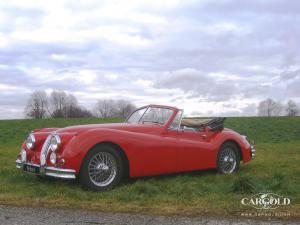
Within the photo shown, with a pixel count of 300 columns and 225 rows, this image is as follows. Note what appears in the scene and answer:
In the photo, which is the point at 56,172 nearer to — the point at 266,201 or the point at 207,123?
the point at 266,201

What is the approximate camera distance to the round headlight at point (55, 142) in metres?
7.82

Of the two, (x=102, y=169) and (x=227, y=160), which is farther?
(x=227, y=160)

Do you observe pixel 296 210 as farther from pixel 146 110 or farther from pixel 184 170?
pixel 146 110

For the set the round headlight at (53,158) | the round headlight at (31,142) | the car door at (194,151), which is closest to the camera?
the round headlight at (53,158)

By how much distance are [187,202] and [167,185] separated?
1.43 metres

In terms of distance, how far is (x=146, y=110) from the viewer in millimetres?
9961

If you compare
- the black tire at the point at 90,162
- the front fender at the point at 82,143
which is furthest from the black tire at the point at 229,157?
the front fender at the point at 82,143

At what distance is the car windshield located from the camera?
952 centimetres

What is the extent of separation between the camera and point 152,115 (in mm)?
9711

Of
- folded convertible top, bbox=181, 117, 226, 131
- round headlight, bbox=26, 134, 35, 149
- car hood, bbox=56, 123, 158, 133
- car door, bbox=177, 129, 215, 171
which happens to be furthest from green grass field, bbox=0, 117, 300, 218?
folded convertible top, bbox=181, 117, 226, 131

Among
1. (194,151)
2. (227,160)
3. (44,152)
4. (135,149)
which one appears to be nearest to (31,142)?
(44,152)

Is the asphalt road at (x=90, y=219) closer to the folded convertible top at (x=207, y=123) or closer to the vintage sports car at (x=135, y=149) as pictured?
the vintage sports car at (x=135, y=149)

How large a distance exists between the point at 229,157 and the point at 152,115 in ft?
6.87

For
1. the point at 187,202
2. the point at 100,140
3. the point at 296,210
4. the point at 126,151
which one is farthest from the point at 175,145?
the point at 296,210
